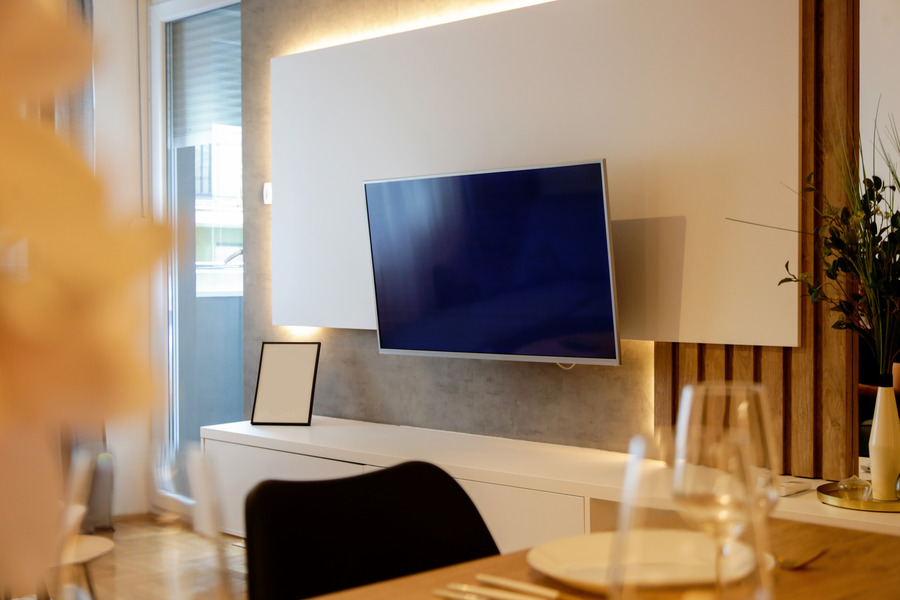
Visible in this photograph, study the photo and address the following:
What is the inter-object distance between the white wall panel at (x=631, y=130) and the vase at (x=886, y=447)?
0.47m

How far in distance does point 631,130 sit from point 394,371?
5.36 ft

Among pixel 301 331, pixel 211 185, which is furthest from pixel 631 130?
pixel 211 185

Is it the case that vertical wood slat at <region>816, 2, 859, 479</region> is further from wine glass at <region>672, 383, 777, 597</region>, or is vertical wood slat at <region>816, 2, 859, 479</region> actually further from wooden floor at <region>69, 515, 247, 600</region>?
wooden floor at <region>69, 515, 247, 600</region>

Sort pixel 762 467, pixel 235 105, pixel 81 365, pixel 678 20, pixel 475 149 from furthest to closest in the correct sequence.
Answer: pixel 235 105, pixel 475 149, pixel 678 20, pixel 762 467, pixel 81 365

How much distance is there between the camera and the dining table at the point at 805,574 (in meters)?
1.08

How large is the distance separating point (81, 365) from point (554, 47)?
3.57 metres

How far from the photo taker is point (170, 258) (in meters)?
0.12

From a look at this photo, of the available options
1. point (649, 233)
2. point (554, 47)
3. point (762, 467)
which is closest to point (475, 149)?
point (554, 47)

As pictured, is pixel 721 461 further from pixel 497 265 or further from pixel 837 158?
pixel 497 265

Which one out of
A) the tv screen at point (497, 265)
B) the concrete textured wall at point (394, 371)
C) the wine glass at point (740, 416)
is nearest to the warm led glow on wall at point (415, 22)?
the concrete textured wall at point (394, 371)

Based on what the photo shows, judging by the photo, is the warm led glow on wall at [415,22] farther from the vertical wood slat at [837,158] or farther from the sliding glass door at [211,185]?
the vertical wood slat at [837,158]

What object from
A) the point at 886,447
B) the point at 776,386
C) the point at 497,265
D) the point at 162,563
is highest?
the point at 497,265

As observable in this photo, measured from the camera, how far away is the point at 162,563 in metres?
0.24

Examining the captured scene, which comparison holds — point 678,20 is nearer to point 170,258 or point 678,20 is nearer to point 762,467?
point 762,467
